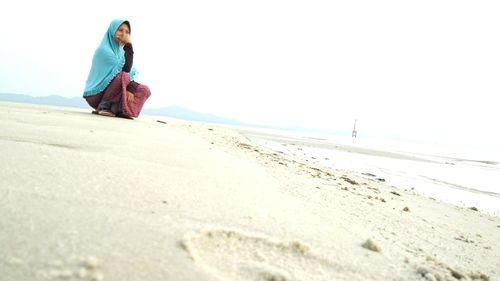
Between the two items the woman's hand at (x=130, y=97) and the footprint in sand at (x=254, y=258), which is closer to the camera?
the footprint in sand at (x=254, y=258)

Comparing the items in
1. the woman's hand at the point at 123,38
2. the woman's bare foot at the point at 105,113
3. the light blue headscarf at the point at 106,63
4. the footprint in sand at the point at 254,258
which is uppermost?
the woman's hand at the point at 123,38

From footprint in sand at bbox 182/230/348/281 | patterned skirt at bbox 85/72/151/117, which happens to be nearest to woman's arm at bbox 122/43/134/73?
patterned skirt at bbox 85/72/151/117

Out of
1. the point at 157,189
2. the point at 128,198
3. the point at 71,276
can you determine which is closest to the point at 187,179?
the point at 157,189

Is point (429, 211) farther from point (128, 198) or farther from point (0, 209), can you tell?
point (0, 209)

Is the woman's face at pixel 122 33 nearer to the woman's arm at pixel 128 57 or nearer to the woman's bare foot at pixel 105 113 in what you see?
the woman's arm at pixel 128 57

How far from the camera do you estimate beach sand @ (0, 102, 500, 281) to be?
3.10ft

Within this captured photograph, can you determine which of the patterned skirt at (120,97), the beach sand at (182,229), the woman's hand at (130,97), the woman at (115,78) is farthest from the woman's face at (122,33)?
the beach sand at (182,229)

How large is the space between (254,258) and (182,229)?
26 centimetres

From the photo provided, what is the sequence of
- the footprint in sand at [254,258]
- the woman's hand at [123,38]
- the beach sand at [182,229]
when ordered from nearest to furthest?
the beach sand at [182,229], the footprint in sand at [254,258], the woman's hand at [123,38]

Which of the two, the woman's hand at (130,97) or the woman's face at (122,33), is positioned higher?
the woman's face at (122,33)

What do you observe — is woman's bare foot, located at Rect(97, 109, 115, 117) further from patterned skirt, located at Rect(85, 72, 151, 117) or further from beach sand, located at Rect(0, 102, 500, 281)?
beach sand, located at Rect(0, 102, 500, 281)

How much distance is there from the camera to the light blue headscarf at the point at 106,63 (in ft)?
18.9

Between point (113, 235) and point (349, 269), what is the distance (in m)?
0.80

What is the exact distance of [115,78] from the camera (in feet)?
18.9
